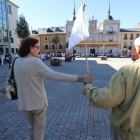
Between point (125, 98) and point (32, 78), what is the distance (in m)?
1.22

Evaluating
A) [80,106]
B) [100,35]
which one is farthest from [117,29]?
[80,106]

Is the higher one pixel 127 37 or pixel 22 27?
pixel 127 37

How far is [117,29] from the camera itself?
4628cm

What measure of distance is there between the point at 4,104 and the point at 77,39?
3.56 meters

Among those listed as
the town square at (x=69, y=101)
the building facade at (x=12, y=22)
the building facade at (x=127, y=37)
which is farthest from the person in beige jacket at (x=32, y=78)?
the building facade at (x=127, y=37)

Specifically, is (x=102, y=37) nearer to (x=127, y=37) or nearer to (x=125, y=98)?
(x=127, y=37)

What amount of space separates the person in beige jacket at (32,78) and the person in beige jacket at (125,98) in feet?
2.09

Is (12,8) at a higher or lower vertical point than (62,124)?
higher

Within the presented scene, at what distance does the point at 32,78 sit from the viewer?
1.83m

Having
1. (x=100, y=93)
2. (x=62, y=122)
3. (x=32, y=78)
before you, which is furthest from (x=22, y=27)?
(x=100, y=93)

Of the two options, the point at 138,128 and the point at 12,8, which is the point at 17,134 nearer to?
the point at 138,128

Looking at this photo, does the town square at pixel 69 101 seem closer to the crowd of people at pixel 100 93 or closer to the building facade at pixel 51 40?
the crowd of people at pixel 100 93

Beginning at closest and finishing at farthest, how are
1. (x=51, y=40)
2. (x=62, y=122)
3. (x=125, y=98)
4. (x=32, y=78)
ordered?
1. (x=125, y=98)
2. (x=32, y=78)
3. (x=62, y=122)
4. (x=51, y=40)

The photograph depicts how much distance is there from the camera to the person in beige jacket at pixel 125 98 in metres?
1.23
